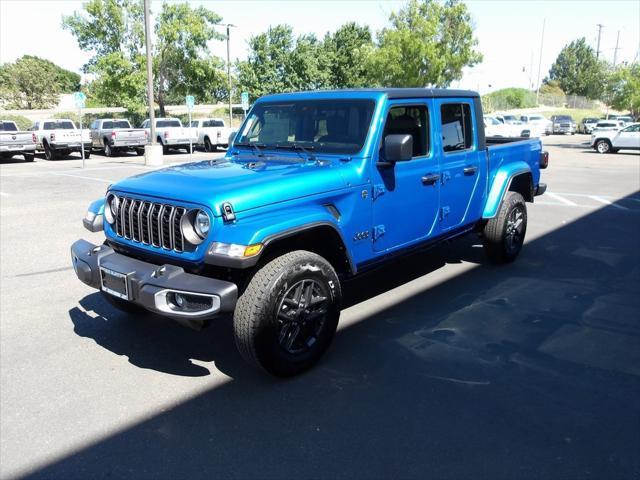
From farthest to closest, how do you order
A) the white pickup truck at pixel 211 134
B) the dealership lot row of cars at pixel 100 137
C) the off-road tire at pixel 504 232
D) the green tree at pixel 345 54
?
the green tree at pixel 345 54 → the white pickup truck at pixel 211 134 → the dealership lot row of cars at pixel 100 137 → the off-road tire at pixel 504 232

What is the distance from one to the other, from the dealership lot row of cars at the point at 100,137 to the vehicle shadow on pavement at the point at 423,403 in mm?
19589

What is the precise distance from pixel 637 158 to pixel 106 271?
25.8m

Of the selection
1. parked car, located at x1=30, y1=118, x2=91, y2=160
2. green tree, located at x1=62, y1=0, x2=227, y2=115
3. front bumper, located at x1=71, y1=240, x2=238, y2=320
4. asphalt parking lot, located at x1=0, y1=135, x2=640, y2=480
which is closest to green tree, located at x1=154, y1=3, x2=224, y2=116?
green tree, located at x1=62, y1=0, x2=227, y2=115

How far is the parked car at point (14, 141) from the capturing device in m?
21.9

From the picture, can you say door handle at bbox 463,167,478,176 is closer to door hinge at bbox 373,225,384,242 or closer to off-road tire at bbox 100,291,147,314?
door hinge at bbox 373,225,384,242

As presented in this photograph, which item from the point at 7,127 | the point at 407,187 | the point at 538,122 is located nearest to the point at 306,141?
the point at 407,187

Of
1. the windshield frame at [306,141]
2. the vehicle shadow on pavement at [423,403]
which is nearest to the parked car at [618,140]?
the vehicle shadow on pavement at [423,403]

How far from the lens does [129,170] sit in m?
18.7

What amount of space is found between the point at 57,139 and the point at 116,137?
2.43 meters

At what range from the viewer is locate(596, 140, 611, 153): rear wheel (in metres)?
27.2

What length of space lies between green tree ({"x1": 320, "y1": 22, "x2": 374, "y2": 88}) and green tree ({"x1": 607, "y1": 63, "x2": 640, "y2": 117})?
67.2 feet

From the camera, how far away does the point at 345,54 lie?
52.2m

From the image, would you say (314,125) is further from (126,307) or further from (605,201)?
(605,201)

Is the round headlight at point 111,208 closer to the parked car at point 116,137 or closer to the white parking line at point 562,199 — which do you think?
the white parking line at point 562,199
